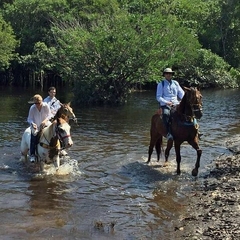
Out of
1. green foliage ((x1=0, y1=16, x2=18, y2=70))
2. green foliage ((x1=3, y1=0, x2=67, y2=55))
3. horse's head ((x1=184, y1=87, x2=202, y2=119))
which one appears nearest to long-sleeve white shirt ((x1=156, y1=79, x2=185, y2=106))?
horse's head ((x1=184, y1=87, x2=202, y2=119))

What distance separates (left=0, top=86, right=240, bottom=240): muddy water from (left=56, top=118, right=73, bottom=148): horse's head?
1.11 metres

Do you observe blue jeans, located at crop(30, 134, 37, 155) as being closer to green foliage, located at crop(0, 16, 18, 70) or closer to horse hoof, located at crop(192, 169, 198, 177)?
horse hoof, located at crop(192, 169, 198, 177)

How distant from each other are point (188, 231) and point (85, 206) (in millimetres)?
2602

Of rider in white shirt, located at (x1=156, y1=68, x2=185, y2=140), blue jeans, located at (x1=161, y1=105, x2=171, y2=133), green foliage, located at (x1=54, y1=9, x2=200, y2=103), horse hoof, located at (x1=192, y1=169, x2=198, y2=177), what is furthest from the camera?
green foliage, located at (x1=54, y1=9, x2=200, y2=103)

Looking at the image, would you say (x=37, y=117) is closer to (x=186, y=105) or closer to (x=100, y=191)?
(x=100, y=191)

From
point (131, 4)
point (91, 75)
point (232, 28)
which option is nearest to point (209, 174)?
point (91, 75)

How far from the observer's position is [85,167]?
13375mm

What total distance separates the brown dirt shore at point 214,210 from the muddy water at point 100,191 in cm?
27

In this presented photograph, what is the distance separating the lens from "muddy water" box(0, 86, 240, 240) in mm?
Result: 8289

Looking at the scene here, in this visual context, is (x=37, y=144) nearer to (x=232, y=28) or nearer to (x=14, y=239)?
(x=14, y=239)

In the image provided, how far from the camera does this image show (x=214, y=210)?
907 cm

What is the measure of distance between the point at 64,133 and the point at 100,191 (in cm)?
168

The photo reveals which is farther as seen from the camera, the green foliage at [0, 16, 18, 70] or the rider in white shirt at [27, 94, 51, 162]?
the green foliage at [0, 16, 18, 70]

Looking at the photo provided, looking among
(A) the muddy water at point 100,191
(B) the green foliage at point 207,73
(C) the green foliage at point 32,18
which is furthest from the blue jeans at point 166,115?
(C) the green foliage at point 32,18
